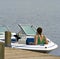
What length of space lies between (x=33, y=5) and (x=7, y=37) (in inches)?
1182

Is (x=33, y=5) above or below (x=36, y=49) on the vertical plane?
above

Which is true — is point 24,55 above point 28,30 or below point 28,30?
below

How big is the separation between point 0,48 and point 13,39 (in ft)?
17.3

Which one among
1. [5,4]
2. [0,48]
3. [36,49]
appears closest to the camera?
[0,48]

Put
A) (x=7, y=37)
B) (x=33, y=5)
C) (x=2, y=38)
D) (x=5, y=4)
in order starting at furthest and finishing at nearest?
(x=33, y=5) → (x=5, y=4) → (x=2, y=38) → (x=7, y=37)

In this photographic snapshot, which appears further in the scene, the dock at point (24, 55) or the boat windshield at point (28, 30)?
the boat windshield at point (28, 30)

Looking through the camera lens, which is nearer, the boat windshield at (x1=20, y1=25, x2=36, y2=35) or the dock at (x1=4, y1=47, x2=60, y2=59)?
the dock at (x1=4, y1=47, x2=60, y2=59)

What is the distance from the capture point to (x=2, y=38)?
9.60 m

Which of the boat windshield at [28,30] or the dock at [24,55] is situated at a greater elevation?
the boat windshield at [28,30]

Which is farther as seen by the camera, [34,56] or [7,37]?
[7,37]

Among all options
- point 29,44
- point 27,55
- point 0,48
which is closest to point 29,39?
point 29,44

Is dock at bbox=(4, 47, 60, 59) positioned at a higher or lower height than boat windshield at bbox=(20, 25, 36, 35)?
lower

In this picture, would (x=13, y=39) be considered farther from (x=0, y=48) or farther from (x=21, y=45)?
(x=0, y=48)

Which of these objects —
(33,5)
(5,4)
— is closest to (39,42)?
(5,4)
